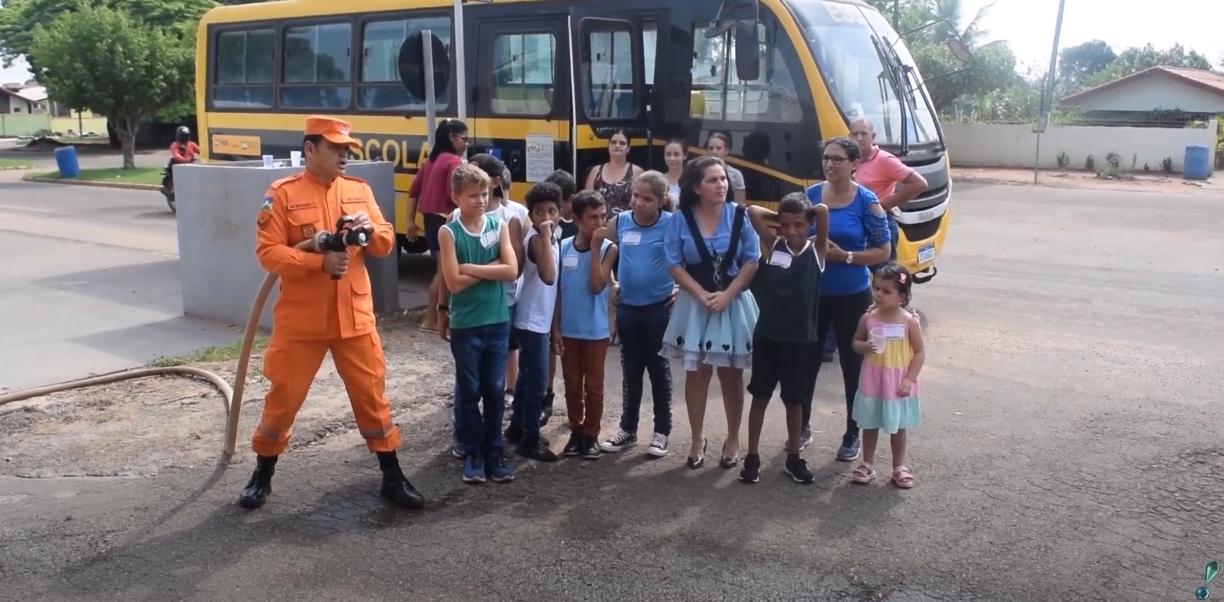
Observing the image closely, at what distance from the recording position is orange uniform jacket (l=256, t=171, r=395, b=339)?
15.9 ft

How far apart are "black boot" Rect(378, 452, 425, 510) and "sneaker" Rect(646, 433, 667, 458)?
1.32m

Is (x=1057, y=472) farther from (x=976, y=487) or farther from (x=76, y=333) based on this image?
(x=76, y=333)

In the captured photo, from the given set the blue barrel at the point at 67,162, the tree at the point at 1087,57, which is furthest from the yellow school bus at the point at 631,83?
the tree at the point at 1087,57

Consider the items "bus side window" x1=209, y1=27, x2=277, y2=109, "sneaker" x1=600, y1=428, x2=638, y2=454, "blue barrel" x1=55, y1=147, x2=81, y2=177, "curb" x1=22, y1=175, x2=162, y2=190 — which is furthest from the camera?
"blue barrel" x1=55, y1=147, x2=81, y2=177

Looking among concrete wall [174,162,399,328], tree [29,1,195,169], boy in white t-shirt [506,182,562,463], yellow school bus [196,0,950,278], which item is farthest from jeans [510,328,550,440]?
tree [29,1,195,169]

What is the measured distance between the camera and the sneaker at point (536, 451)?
19.3 ft

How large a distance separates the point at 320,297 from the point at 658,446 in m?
2.04

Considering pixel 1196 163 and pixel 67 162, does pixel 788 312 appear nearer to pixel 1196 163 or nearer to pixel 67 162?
pixel 1196 163

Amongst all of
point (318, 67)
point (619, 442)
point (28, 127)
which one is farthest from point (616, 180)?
point (28, 127)

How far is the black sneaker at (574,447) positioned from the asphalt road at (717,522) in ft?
0.22

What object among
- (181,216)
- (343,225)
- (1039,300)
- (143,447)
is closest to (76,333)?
(181,216)

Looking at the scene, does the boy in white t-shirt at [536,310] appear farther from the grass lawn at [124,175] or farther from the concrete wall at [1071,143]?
the concrete wall at [1071,143]

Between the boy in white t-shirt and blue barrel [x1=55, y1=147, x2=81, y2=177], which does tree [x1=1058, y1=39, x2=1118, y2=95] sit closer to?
blue barrel [x1=55, y1=147, x2=81, y2=177]

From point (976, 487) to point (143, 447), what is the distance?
4.55 m
